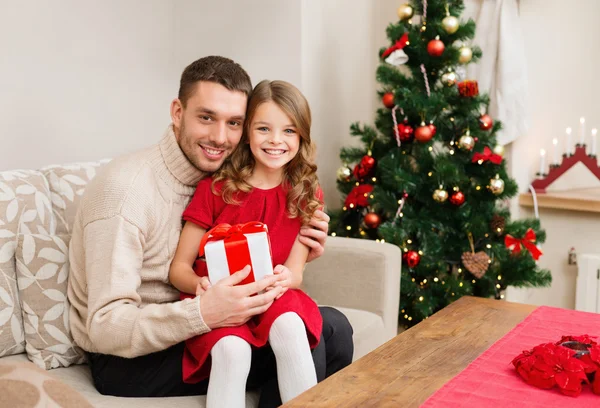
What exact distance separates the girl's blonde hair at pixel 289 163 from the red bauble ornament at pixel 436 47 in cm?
116

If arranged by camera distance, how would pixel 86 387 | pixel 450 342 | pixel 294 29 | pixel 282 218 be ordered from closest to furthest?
pixel 450 342, pixel 86 387, pixel 282 218, pixel 294 29

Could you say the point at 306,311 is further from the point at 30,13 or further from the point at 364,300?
the point at 30,13

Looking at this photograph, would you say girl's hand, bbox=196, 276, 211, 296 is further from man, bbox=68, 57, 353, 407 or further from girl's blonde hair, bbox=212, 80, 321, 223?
girl's blonde hair, bbox=212, 80, 321, 223

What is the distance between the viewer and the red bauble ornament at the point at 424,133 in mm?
2943

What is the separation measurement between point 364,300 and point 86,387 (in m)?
1.06

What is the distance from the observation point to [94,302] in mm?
1693

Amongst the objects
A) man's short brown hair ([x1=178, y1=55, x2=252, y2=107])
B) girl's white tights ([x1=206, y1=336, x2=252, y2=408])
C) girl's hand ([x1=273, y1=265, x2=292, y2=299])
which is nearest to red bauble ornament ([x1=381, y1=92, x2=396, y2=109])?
man's short brown hair ([x1=178, y1=55, x2=252, y2=107])

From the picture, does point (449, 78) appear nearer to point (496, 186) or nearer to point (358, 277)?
point (496, 186)

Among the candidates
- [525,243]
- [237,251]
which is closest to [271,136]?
[237,251]

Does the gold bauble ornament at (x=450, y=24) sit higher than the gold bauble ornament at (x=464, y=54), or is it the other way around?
the gold bauble ornament at (x=450, y=24)

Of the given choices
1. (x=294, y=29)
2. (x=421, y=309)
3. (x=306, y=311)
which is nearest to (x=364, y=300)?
(x=421, y=309)

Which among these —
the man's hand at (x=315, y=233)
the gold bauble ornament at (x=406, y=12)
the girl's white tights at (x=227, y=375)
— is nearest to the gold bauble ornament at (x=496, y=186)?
the gold bauble ornament at (x=406, y=12)

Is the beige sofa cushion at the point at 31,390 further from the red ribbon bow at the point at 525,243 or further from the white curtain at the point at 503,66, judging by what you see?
the white curtain at the point at 503,66

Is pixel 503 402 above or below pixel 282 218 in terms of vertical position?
below
